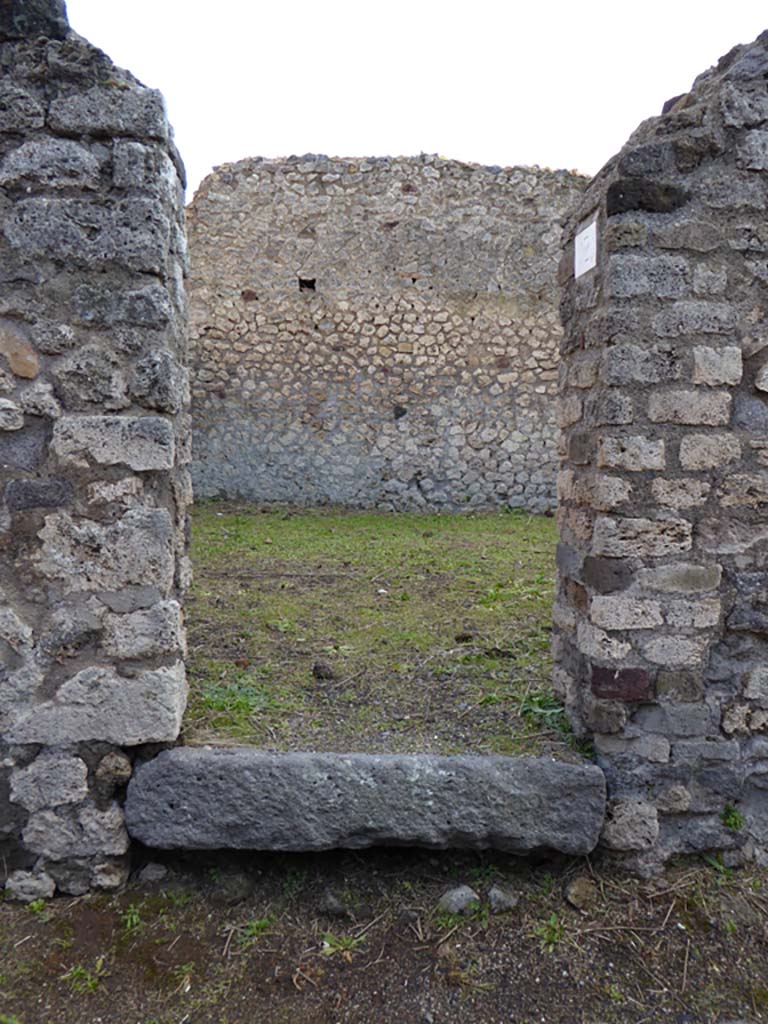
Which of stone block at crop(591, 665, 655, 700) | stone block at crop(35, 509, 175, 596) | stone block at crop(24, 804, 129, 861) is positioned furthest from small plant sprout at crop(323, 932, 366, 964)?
stone block at crop(35, 509, 175, 596)

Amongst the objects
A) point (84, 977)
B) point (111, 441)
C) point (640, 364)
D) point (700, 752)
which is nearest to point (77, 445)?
point (111, 441)

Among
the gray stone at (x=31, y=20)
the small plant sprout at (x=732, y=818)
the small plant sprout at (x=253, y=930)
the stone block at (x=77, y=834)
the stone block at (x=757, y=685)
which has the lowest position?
the small plant sprout at (x=253, y=930)

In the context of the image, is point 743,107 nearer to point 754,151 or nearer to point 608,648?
point 754,151

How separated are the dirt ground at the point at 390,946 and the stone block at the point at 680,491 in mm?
1270

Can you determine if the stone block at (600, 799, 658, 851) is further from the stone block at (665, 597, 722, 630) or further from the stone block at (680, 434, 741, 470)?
the stone block at (680, 434, 741, 470)

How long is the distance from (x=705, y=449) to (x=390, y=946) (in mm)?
1921

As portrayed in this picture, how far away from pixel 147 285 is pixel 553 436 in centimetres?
804

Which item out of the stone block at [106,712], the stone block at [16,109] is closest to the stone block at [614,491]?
the stone block at [106,712]

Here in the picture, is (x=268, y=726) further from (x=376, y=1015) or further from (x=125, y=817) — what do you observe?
(x=376, y=1015)

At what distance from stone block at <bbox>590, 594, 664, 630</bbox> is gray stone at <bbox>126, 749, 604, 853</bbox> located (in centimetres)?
53

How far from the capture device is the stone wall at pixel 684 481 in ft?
8.16

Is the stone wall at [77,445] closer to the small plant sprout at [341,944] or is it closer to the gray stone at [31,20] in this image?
the gray stone at [31,20]

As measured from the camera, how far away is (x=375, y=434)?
9.70 meters

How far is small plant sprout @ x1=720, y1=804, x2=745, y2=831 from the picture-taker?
2557mm
